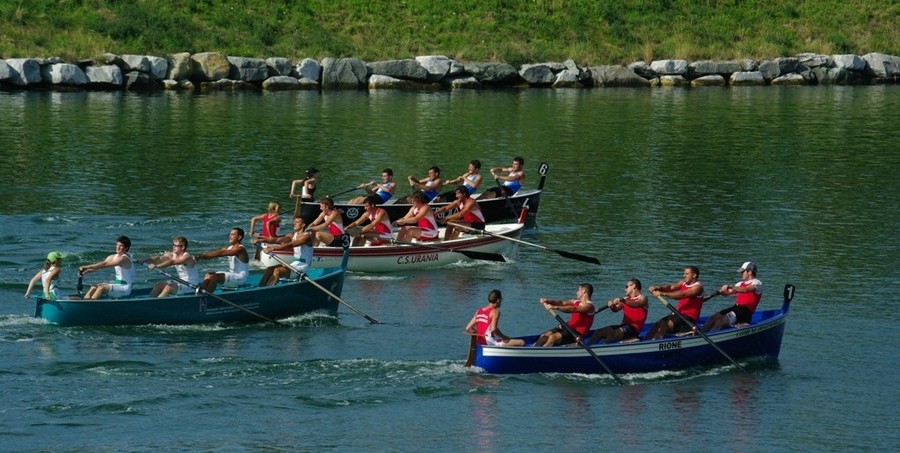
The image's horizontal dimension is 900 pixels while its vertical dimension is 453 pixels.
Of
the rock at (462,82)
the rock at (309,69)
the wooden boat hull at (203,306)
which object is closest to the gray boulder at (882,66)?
the rock at (462,82)

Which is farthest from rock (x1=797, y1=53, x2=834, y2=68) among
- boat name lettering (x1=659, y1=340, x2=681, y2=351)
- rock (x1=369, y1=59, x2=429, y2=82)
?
boat name lettering (x1=659, y1=340, x2=681, y2=351)

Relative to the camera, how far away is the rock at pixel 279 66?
64500 mm

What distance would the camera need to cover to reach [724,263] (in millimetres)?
29391

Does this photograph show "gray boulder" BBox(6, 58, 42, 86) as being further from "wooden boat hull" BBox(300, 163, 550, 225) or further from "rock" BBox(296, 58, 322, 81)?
"wooden boat hull" BBox(300, 163, 550, 225)

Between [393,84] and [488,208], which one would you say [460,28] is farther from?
[488,208]

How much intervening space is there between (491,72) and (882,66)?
21736 mm

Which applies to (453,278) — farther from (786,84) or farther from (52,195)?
(786,84)

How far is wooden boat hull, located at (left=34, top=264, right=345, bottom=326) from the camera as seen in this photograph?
75.8ft

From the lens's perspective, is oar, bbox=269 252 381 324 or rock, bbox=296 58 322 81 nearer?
oar, bbox=269 252 381 324

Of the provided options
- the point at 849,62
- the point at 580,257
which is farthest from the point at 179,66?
the point at 580,257

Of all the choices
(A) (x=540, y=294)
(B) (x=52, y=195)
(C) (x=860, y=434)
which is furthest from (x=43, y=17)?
(C) (x=860, y=434)

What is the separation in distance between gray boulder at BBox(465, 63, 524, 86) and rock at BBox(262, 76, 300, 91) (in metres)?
8.75

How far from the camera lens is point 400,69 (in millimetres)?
66438

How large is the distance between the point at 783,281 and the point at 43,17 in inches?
1784
